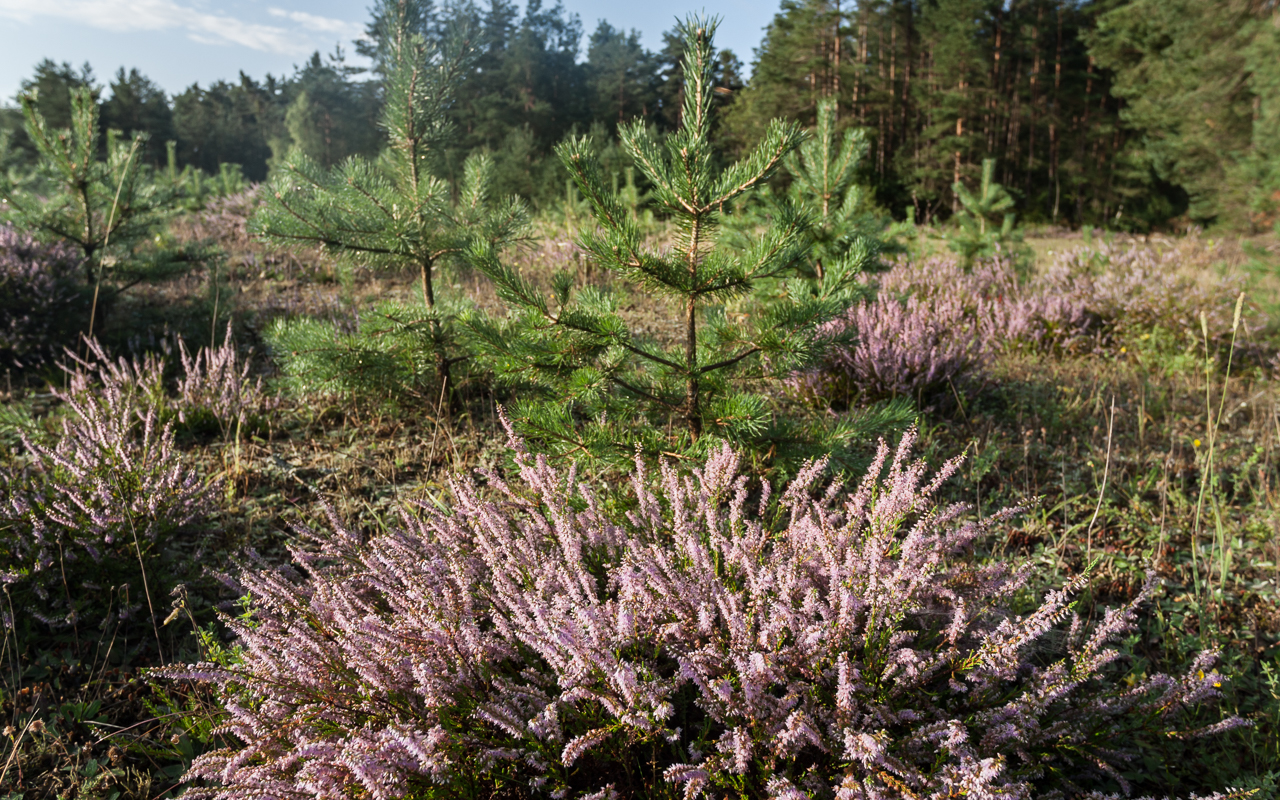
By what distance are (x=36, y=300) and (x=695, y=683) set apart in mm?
5920

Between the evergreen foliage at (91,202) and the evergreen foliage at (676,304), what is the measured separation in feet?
13.6

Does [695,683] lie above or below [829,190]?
below

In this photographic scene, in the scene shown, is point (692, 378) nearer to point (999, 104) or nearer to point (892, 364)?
point (892, 364)

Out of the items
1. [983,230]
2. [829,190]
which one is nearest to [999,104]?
[983,230]

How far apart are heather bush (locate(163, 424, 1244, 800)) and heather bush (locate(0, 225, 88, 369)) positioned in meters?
4.59

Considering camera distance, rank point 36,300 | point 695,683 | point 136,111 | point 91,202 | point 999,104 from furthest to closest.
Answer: point 136,111
point 999,104
point 91,202
point 36,300
point 695,683

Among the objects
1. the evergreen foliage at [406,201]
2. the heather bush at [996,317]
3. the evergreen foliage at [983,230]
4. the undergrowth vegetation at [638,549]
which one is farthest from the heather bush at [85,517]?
the evergreen foliage at [983,230]

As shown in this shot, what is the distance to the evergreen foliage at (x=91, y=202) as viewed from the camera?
190 inches

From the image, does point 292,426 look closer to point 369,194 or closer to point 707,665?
point 369,194

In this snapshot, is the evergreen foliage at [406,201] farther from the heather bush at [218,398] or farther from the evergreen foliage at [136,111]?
the evergreen foliage at [136,111]

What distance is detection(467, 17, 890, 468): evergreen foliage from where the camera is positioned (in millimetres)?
2184

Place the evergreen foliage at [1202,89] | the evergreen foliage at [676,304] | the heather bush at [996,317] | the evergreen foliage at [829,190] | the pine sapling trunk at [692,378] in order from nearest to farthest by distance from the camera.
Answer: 1. the evergreen foliage at [676,304]
2. the pine sapling trunk at [692,378]
3. the heather bush at [996,317]
4. the evergreen foliage at [829,190]
5. the evergreen foliage at [1202,89]

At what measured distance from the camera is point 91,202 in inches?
201

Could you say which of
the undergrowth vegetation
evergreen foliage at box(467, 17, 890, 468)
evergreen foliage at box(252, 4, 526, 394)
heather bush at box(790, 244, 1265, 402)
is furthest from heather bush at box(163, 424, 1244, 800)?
evergreen foliage at box(252, 4, 526, 394)
